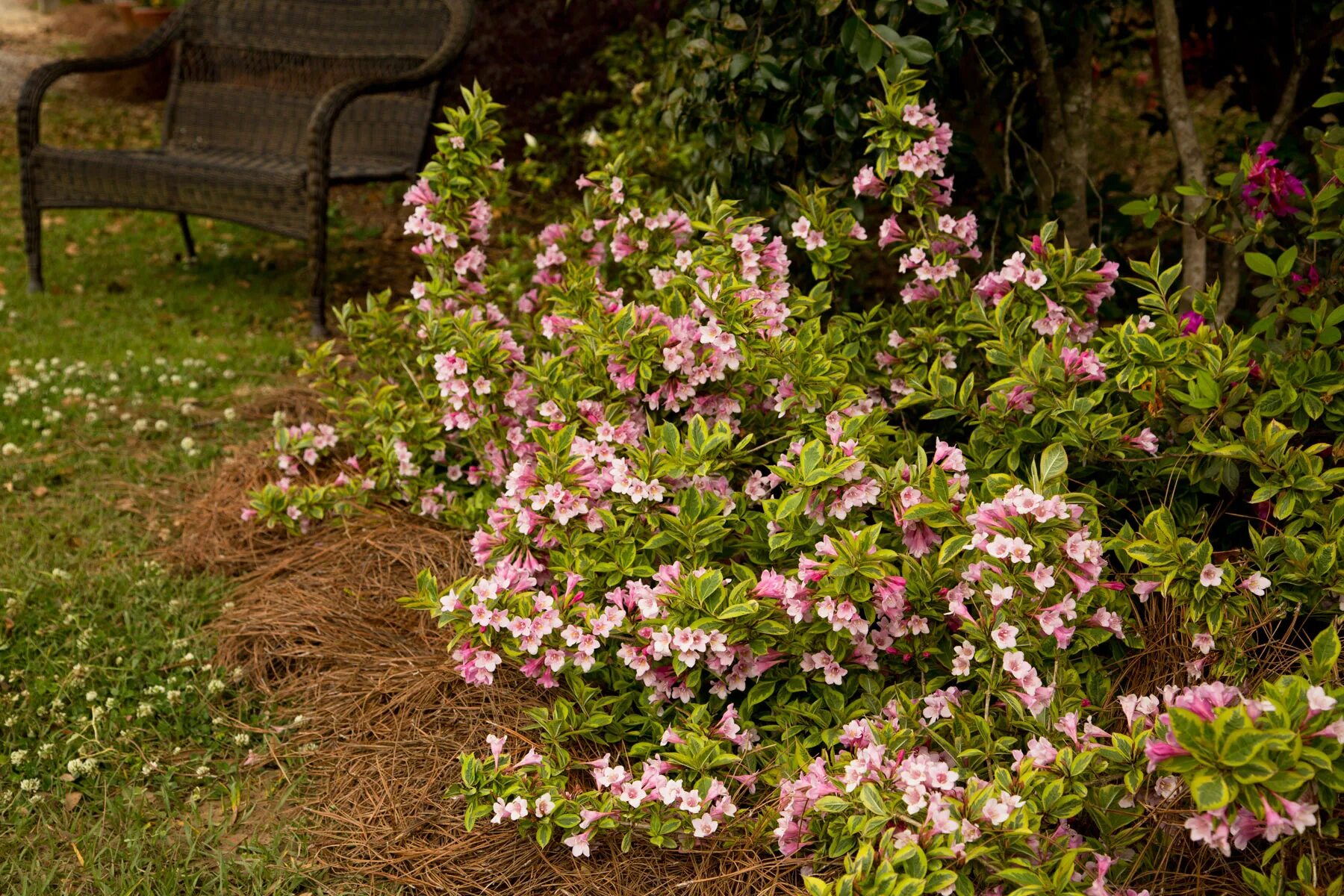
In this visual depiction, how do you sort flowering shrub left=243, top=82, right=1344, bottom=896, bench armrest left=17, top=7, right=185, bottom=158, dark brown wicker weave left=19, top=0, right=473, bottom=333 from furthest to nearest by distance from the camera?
bench armrest left=17, top=7, right=185, bottom=158
dark brown wicker weave left=19, top=0, right=473, bottom=333
flowering shrub left=243, top=82, right=1344, bottom=896

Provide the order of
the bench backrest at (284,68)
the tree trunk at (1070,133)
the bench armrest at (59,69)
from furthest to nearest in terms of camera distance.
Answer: the bench backrest at (284,68)
the bench armrest at (59,69)
the tree trunk at (1070,133)

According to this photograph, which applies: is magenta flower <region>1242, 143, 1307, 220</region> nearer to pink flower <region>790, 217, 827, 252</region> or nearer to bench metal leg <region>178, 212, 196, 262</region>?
pink flower <region>790, 217, 827, 252</region>

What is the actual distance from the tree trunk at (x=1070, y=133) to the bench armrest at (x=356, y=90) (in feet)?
8.97

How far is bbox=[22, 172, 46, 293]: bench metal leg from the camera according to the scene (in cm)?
512

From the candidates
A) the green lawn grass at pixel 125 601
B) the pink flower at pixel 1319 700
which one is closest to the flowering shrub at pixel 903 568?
the pink flower at pixel 1319 700

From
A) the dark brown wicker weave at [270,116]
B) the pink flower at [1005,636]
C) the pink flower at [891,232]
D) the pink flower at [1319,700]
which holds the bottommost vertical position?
the dark brown wicker weave at [270,116]

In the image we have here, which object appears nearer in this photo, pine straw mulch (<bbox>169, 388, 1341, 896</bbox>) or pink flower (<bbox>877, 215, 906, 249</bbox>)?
pine straw mulch (<bbox>169, 388, 1341, 896</bbox>)

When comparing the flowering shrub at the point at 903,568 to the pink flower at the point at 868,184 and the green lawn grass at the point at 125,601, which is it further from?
the green lawn grass at the point at 125,601

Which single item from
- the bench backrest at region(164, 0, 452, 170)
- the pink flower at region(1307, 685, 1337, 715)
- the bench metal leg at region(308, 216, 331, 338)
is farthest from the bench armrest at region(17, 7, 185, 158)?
the pink flower at region(1307, 685, 1337, 715)

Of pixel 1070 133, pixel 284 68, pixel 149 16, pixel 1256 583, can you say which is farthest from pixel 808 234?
pixel 149 16

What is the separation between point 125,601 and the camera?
9.30 ft

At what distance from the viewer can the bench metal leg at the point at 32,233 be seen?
202 inches

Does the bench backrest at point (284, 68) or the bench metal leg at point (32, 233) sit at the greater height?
the bench backrest at point (284, 68)

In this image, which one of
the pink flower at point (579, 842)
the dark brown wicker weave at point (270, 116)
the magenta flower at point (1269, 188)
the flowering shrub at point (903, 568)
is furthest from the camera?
the dark brown wicker weave at point (270, 116)
